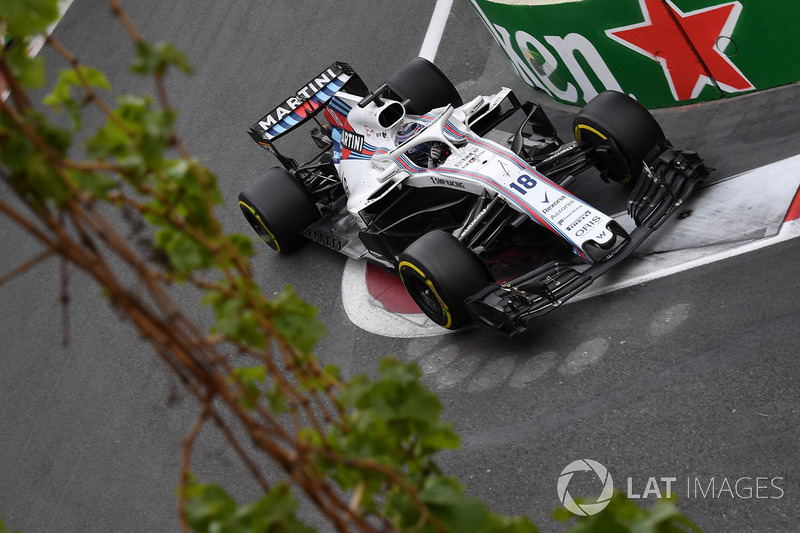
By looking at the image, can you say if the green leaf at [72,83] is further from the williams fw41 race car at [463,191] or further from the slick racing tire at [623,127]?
the slick racing tire at [623,127]

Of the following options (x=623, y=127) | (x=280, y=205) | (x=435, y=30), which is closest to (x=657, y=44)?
(x=623, y=127)

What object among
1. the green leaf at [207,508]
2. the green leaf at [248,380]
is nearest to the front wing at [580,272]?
the green leaf at [248,380]

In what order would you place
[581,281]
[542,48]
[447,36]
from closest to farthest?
[581,281], [542,48], [447,36]

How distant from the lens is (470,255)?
22.5 ft

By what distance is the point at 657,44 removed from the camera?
795 centimetres

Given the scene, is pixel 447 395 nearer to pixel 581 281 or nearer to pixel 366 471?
pixel 581 281

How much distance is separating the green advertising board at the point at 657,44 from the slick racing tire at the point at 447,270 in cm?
288

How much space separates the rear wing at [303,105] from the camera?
8633 mm

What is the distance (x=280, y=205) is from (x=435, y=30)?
169 inches

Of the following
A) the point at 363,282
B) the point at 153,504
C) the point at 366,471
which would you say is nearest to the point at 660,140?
the point at 363,282

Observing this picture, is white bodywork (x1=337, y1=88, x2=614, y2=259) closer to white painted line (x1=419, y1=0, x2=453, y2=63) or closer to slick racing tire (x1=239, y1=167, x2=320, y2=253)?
slick racing tire (x1=239, y1=167, x2=320, y2=253)

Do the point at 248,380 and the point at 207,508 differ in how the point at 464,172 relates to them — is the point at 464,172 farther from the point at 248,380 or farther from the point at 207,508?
the point at 207,508

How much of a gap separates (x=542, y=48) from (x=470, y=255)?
3253 mm

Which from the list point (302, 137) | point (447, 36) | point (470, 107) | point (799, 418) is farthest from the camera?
point (447, 36)
